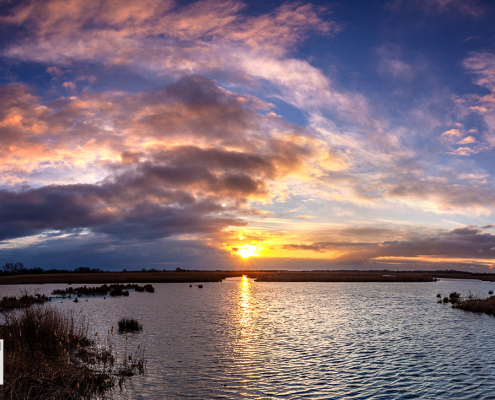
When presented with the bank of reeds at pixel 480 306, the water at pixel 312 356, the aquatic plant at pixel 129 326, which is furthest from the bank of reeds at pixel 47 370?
the bank of reeds at pixel 480 306

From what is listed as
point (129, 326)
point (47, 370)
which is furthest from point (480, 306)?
point (47, 370)

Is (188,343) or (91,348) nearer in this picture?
(91,348)

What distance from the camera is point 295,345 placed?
72.3 ft

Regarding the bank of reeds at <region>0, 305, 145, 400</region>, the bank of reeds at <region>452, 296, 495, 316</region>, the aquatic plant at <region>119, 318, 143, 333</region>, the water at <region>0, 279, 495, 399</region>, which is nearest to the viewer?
the bank of reeds at <region>0, 305, 145, 400</region>

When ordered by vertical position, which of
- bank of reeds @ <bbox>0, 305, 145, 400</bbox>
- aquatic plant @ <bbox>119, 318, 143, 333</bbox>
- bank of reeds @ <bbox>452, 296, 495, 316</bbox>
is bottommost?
bank of reeds @ <bbox>452, 296, 495, 316</bbox>

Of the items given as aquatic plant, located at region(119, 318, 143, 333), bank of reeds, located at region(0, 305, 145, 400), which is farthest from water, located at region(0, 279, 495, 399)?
bank of reeds, located at region(0, 305, 145, 400)

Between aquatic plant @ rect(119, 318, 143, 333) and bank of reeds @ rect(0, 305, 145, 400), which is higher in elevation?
bank of reeds @ rect(0, 305, 145, 400)

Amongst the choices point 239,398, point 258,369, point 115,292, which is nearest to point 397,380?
point 258,369

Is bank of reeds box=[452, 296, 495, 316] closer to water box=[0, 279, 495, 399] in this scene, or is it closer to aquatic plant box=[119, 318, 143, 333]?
water box=[0, 279, 495, 399]

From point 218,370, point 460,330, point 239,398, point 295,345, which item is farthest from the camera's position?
point 460,330

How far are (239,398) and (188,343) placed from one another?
403 inches

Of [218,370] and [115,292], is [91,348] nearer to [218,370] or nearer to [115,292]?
[218,370]

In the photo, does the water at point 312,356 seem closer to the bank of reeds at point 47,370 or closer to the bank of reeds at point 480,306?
the bank of reeds at point 47,370

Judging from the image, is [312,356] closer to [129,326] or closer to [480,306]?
[129,326]
